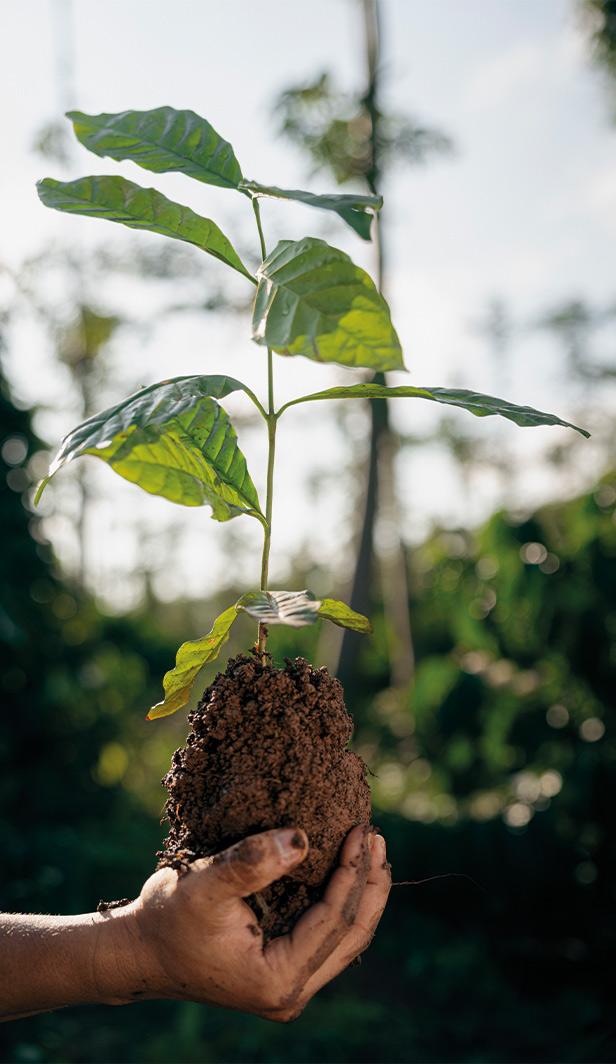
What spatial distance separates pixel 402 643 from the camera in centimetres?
583

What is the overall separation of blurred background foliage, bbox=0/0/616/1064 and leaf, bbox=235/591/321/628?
2.65 m

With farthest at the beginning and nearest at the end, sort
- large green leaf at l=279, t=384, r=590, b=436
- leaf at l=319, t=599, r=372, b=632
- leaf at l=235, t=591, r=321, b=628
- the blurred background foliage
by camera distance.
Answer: the blurred background foliage
leaf at l=319, t=599, r=372, b=632
large green leaf at l=279, t=384, r=590, b=436
leaf at l=235, t=591, r=321, b=628

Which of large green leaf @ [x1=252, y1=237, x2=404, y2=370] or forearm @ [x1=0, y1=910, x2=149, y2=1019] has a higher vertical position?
large green leaf @ [x1=252, y1=237, x2=404, y2=370]

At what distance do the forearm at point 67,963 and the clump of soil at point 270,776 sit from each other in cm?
11

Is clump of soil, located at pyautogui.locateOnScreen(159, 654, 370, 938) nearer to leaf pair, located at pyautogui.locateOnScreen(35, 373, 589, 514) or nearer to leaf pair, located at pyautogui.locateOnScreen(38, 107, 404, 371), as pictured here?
leaf pair, located at pyautogui.locateOnScreen(35, 373, 589, 514)

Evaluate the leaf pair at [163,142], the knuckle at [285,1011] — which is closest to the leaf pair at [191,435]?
the leaf pair at [163,142]

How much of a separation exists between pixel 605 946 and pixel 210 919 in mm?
3257

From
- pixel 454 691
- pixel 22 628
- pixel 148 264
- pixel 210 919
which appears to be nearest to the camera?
pixel 210 919

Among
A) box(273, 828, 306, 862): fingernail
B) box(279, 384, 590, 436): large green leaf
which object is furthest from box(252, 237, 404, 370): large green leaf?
box(273, 828, 306, 862): fingernail

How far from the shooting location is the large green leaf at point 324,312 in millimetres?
782

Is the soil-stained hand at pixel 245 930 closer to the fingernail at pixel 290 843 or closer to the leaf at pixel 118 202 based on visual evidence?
the fingernail at pixel 290 843

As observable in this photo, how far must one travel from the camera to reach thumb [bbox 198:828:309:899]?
842mm

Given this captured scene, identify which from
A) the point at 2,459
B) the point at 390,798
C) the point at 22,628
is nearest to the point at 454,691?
the point at 390,798

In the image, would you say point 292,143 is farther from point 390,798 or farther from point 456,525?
point 390,798
